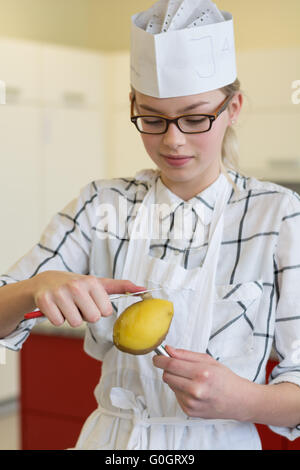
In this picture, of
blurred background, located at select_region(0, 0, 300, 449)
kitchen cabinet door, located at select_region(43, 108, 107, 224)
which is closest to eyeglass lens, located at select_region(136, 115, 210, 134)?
blurred background, located at select_region(0, 0, 300, 449)

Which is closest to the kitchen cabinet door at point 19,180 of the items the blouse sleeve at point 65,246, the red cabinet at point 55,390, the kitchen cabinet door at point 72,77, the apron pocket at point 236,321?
the kitchen cabinet door at point 72,77

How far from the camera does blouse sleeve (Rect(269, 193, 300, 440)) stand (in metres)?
1.00

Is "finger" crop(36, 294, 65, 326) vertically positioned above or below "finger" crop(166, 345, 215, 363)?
above

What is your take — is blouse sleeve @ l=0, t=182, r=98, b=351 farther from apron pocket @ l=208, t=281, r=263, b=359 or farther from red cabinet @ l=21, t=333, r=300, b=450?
red cabinet @ l=21, t=333, r=300, b=450

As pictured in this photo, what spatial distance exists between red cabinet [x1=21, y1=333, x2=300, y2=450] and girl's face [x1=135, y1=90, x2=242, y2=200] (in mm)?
946

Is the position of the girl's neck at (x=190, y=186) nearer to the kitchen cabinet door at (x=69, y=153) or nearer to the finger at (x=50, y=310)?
the finger at (x=50, y=310)

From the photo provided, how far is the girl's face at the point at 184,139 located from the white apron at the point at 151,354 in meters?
0.11

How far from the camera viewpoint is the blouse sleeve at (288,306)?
1.00 metres

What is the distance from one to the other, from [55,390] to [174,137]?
114 cm

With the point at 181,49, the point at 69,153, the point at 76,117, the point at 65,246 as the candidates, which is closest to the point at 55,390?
the point at 65,246

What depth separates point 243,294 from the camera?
3.38 feet

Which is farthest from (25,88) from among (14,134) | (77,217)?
(77,217)

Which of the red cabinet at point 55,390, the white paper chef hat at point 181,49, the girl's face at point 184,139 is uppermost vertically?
the white paper chef hat at point 181,49

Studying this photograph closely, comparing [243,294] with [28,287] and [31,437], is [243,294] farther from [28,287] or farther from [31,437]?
[31,437]
